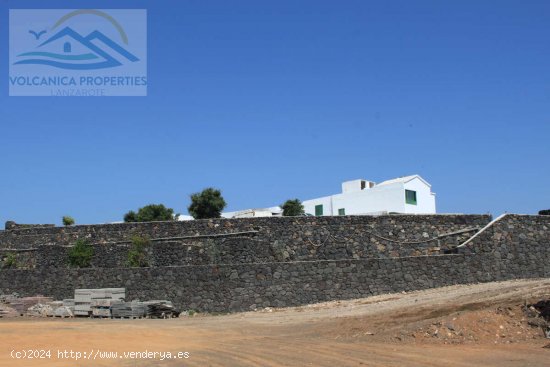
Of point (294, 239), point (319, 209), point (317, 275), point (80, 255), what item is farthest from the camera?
point (319, 209)

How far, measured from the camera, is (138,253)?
1031 inches

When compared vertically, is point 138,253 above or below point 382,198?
below

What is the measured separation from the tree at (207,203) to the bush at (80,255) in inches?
443

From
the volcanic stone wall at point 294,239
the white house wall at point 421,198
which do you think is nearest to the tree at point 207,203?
the volcanic stone wall at point 294,239

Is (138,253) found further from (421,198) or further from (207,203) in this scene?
(421,198)

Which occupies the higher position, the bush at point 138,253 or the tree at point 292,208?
the tree at point 292,208

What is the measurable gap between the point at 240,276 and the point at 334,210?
77.7 feet

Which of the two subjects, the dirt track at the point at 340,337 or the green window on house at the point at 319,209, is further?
the green window on house at the point at 319,209

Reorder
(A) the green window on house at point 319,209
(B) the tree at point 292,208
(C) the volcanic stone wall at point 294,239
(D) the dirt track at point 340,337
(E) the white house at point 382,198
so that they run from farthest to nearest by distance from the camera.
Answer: (A) the green window on house at point 319,209, (E) the white house at point 382,198, (B) the tree at point 292,208, (C) the volcanic stone wall at point 294,239, (D) the dirt track at point 340,337

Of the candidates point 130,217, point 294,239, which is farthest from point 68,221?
point 294,239

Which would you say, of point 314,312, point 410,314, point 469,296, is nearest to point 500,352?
point 410,314

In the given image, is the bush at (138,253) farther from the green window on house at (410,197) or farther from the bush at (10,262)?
the green window on house at (410,197)

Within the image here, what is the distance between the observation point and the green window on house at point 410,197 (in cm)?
4167

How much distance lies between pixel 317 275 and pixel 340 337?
9.04 metres
